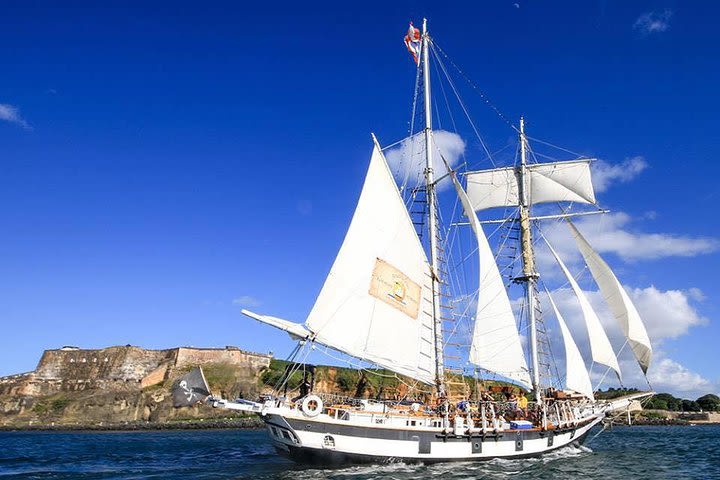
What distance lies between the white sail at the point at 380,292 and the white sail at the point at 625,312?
17.5 metres

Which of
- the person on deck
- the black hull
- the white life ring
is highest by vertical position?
the person on deck

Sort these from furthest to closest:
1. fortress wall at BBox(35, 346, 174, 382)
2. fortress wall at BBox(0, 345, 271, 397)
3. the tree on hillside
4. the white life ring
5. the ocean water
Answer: the tree on hillside
fortress wall at BBox(35, 346, 174, 382)
fortress wall at BBox(0, 345, 271, 397)
the white life ring
the ocean water

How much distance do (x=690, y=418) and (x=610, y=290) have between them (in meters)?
105

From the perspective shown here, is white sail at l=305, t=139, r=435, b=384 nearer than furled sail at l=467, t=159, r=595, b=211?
Yes

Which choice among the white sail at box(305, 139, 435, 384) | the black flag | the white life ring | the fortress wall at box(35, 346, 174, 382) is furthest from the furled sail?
the fortress wall at box(35, 346, 174, 382)

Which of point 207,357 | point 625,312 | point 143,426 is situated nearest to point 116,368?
point 207,357

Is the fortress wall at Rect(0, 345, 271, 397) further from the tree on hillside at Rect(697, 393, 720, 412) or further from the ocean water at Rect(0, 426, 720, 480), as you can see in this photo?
the tree on hillside at Rect(697, 393, 720, 412)

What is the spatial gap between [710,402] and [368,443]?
471 feet

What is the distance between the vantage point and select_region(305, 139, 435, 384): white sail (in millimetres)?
33969

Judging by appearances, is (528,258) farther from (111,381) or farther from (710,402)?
(710,402)

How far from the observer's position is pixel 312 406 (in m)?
31.3

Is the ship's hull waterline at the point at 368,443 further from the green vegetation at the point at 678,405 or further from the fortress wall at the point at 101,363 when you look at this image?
the green vegetation at the point at 678,405

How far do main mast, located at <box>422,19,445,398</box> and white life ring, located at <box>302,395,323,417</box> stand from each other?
34.3 feet

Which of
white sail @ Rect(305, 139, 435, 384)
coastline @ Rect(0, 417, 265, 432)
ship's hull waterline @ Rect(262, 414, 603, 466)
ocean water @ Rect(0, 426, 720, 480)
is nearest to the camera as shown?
ocean water @ Rect(0, 426, 720, 480)
